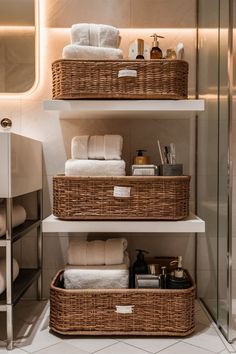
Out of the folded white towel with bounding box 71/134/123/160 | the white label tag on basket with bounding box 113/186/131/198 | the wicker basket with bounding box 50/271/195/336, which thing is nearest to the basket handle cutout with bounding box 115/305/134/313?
the wicker basket with bounding box 50/271/195/336

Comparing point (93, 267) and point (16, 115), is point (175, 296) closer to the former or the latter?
point (93, 267)

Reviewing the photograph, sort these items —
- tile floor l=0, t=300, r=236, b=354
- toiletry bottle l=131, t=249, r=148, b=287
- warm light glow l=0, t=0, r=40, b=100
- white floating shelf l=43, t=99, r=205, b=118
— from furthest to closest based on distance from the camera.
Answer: warm light glow l=0, t=0, r=40, b=100 < toiletry bottle l=131, t=249, r=148, b=287 < white floating shelf l=43, t=99, r=205, b=118 < tile floor l=0, t=300, r=236, b=354

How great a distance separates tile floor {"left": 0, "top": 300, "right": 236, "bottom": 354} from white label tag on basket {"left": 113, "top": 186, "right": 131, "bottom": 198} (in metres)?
0.51

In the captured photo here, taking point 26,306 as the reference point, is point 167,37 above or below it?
above

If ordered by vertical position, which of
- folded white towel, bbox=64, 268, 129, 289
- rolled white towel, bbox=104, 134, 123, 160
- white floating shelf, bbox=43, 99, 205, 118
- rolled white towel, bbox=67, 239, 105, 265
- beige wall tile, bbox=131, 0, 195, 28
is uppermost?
beige wall tile, bbox=131, 0, 195, 28

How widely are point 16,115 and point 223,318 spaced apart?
4.05 ft

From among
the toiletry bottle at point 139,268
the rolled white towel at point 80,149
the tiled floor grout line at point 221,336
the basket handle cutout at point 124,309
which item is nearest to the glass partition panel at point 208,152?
the tiled floor grout line at point 221,336

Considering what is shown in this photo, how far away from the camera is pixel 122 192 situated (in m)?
1.41

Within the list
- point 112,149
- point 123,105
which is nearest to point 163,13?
point 123,105

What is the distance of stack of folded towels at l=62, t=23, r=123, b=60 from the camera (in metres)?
1.46

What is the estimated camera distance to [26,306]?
177cm

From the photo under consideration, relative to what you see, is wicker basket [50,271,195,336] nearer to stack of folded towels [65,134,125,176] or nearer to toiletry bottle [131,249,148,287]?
toiletry bottle [131,249,148,287]

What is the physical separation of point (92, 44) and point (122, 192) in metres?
0.57

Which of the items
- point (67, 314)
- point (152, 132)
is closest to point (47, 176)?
point (152, 132)
